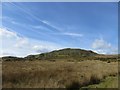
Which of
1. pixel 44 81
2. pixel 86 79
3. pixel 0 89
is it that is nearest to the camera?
pixel 0 89

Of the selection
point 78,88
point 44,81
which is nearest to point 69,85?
point 78,88

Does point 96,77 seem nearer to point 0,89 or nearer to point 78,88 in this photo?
point 78,88

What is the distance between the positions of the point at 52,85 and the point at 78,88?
2.36 m

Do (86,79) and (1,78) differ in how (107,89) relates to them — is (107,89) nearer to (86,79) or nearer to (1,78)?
(86,79)

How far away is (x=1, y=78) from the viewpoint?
1394 cm

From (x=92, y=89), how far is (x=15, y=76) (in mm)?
4198

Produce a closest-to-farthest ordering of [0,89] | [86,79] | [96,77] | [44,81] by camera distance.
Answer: [0,89], [44,81], [86,79], [96,77]

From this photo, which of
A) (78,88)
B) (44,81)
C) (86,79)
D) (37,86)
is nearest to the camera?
(37,86)

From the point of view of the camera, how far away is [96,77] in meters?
19.1

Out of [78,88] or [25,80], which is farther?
[78,88]

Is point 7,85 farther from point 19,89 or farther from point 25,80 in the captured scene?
point 25,80

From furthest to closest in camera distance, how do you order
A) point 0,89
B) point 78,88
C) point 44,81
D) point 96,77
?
point 96,77 → point 78,88 → point 44,81 → point 0,89

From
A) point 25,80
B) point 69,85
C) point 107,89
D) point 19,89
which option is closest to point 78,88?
point 69,85

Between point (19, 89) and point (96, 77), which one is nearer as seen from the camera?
point (19, 89)
